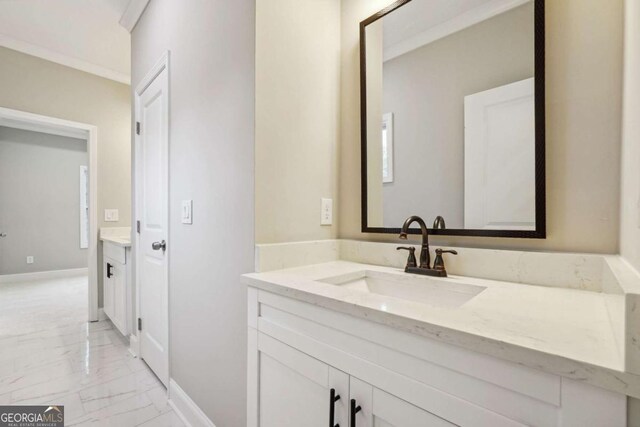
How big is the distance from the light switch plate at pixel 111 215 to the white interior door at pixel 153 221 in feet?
4.55

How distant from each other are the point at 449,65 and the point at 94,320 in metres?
3.84

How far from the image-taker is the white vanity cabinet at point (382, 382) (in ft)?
1.60

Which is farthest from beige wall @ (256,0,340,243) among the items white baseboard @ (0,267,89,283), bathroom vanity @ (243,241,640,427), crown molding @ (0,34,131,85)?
white baseboard @ (0,267,89,283)

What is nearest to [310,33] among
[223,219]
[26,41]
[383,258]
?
[223,219]

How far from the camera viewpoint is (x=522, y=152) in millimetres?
1016

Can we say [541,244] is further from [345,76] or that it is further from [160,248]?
[160,248]

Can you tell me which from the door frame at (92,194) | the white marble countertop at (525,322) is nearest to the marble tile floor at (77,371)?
the door frame at (92,194)

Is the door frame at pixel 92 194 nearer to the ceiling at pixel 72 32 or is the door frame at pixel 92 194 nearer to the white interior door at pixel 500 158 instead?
the ceiling at pixel 72 32

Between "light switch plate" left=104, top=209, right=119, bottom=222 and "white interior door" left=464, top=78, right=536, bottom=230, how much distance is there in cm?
365

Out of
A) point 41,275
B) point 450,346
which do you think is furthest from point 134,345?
point 41,275

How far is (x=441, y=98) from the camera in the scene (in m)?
1.24

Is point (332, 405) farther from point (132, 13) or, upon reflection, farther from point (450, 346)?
point (132, 13)

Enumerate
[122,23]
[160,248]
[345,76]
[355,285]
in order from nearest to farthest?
[355,285], [345,76], [160,248], [122,23]

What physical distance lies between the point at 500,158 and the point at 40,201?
6694 mm
